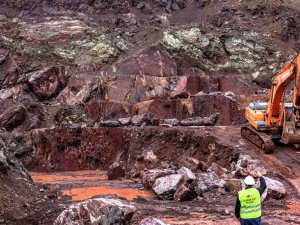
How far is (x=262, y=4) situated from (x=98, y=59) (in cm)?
1673

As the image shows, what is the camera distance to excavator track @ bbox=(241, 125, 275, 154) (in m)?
13.4

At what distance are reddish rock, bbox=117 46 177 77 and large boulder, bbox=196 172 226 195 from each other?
18248 millimetres

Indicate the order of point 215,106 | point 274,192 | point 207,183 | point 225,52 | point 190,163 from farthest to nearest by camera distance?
point 225,52 → point 215,106 → point 190,163 → point 207,183 → point 274,192

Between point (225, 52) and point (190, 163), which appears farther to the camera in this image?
point (225, 52)

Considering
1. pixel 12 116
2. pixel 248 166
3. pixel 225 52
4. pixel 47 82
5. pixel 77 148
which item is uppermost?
pixel 225 52

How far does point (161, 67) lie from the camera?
29688 mm

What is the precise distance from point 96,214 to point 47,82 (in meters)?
22.3

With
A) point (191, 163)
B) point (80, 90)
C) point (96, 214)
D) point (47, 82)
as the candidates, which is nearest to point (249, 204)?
point (96, 214)

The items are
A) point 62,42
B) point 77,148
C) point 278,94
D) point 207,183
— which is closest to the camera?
point 207,183

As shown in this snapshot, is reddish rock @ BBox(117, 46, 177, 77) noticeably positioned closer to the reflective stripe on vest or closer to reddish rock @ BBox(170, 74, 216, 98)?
→ reddish rock @ BBox(170, 74, 216, 98)

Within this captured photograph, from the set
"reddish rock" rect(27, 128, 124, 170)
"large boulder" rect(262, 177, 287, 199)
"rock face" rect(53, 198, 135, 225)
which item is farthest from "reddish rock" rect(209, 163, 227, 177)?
"rock face" rect(53, 198, 135, 225)

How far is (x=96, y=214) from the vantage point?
701 centimetres

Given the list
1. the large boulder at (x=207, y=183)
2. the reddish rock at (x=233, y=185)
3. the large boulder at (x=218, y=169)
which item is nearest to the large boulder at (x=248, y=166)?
the large boulder at (x=218, y=169)

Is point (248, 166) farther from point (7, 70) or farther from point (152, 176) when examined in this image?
point (7, 70)
